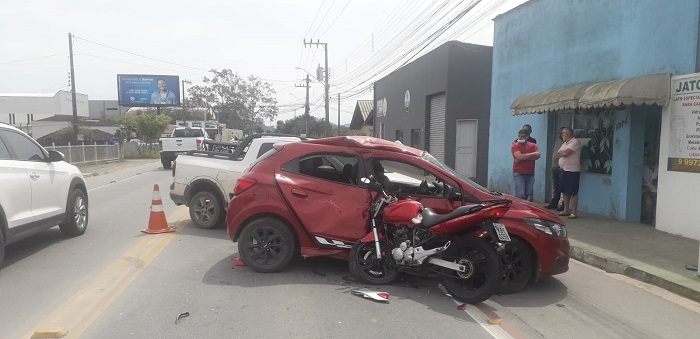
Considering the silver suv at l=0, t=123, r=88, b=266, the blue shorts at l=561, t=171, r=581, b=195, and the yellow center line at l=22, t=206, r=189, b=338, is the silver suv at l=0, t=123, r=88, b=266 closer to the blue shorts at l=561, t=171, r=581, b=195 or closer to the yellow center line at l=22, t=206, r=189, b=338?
the yellow center line at l=22, t=206, r=189, b=338

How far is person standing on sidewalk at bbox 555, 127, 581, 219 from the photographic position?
950 cm

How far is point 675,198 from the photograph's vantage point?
26.7 ft

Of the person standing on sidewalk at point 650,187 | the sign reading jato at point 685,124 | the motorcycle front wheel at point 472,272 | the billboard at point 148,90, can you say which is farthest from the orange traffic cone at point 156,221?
the billboard at point 148,90

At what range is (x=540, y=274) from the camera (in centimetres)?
541

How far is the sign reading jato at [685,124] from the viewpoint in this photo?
25.3ft

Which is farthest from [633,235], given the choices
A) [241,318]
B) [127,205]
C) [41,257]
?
[127,205]

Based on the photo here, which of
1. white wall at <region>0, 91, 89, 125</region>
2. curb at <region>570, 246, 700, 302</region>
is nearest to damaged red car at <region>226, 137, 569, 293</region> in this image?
curb at <region>570, 246, 700, 302</region>

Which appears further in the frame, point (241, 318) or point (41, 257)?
point (41, 257)

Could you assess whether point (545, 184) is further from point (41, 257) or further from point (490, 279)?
point (41, 257)

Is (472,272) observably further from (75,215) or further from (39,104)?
(39,104)

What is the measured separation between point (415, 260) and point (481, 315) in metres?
0.85

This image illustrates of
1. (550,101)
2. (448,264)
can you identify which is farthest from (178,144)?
(448,264)

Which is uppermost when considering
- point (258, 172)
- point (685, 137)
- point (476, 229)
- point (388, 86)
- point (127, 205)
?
point (388, 86)

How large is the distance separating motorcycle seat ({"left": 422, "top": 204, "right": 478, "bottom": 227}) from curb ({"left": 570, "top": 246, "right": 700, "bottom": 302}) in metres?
2.66
